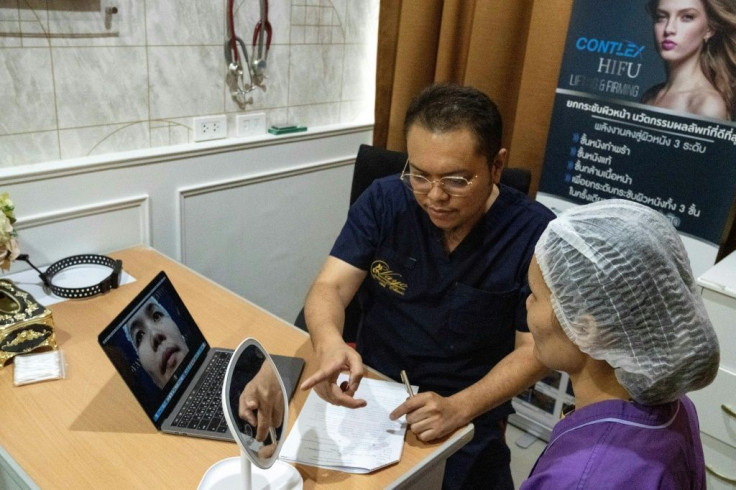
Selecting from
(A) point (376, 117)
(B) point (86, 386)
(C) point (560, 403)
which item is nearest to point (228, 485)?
(B) point (86, 386)

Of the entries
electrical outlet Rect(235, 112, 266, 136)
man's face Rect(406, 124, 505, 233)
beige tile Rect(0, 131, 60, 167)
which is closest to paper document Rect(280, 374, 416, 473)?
man's face Rect(406, 124, 505, 233)

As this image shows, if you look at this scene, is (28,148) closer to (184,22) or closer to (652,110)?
(184,22)

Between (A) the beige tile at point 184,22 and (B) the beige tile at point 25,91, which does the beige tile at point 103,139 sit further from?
(A) the beige tile at point 184,22

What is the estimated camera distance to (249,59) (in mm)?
2123

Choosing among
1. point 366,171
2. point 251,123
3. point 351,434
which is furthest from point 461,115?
point 251,123

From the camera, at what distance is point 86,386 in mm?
1279

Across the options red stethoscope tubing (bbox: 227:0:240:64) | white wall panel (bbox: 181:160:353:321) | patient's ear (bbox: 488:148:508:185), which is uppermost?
red stethoscope tubing (bbox: 227:0:240:64)

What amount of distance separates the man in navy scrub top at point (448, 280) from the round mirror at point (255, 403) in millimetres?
220

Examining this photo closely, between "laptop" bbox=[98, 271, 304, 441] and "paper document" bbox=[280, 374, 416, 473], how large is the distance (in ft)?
0.34

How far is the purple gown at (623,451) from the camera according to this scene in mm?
789

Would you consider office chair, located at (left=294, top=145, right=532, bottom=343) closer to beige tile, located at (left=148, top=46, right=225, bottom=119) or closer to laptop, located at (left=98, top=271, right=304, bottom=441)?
laptop, located at (left=98, top=271, right=304, bottom=441)

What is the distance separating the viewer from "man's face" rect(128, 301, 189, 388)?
115 cm

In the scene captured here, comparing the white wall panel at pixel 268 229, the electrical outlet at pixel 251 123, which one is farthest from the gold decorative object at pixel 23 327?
the electrical outlet at pixel 251 123

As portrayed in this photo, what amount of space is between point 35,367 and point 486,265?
40.1 inches
